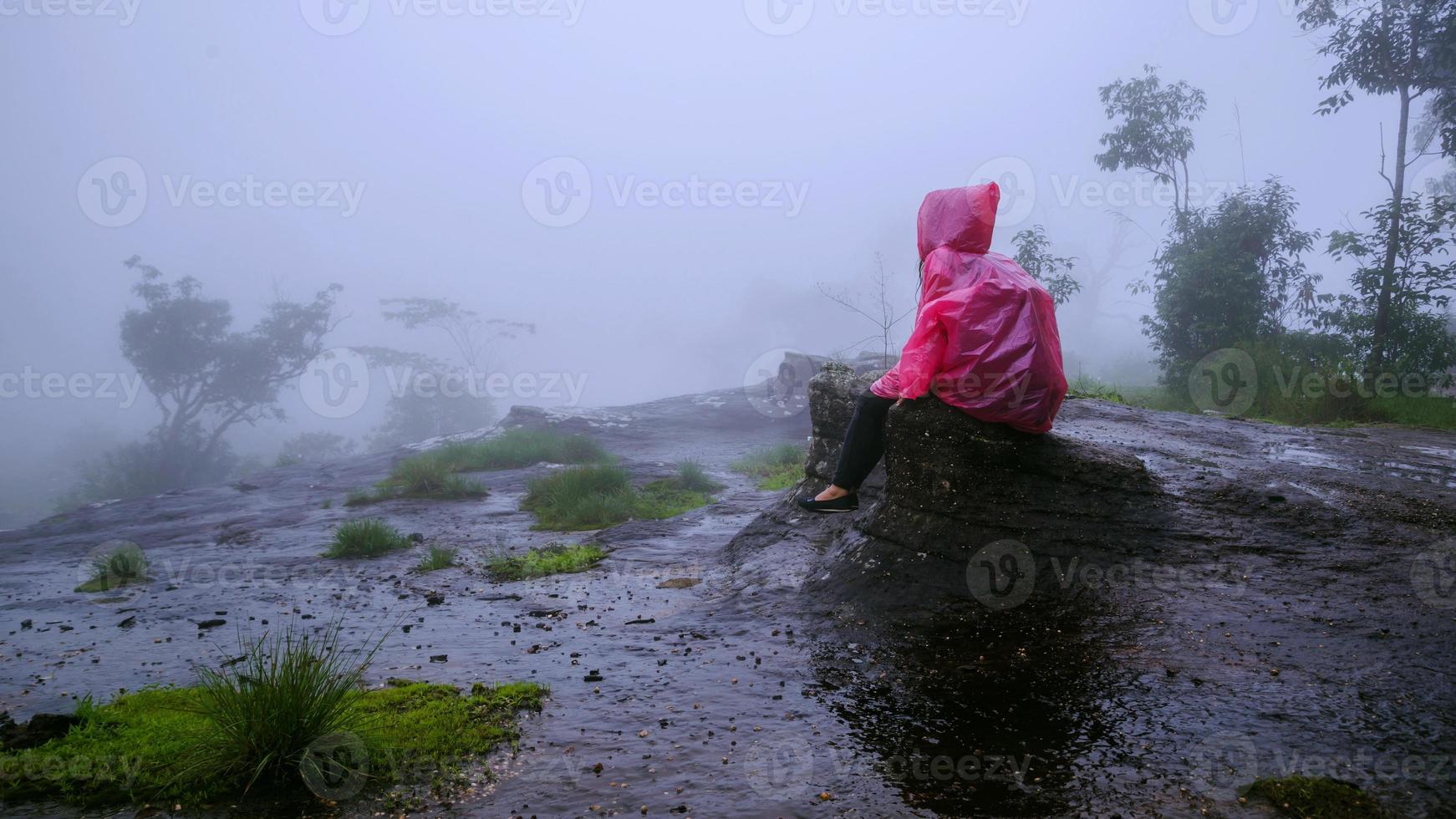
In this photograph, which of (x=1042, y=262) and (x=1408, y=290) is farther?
(x=1042, y=262)

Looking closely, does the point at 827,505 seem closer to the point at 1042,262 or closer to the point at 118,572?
the point at 118,572

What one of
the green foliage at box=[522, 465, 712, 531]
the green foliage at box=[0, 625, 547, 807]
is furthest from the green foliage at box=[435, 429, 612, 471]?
the green foliage at box=[0, 625, 547, 807]

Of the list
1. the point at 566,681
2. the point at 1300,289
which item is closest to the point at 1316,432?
the point at 566,681

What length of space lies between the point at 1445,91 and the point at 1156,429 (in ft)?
35.5

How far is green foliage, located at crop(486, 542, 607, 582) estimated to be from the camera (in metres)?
6.55

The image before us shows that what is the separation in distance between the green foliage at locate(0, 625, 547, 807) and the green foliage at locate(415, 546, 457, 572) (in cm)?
382
